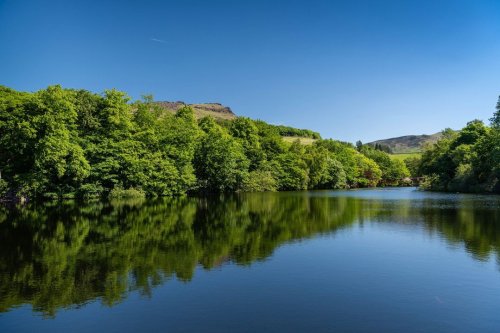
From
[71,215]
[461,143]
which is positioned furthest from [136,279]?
[461,143]

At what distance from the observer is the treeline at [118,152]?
51.4 meters

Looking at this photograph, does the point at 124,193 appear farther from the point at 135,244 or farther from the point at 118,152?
the point at 135,244

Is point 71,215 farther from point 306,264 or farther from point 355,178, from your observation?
point 355,178

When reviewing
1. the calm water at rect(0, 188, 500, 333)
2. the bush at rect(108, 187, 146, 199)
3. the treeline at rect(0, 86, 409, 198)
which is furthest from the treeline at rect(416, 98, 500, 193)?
the bush at rect(108, 187, 146, 199)

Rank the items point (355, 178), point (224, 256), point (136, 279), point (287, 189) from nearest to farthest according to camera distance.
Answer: point (136, 279) < point (224, 256) < point (287, 189) < point (355, 178)

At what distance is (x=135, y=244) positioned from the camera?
2066cm

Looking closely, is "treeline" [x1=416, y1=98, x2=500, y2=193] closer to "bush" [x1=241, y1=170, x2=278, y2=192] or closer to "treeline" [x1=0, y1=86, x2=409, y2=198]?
"treeline" [x1=0, y1=86, x2=409, y2=198]

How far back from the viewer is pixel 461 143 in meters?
86.8

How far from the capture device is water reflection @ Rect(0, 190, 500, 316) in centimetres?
1320

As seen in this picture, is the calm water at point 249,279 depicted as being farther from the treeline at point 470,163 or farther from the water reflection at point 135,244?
the treeline at point 470,163

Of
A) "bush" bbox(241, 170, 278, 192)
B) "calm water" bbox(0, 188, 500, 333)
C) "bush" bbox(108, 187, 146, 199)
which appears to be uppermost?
"bush" bbox(241, 170, 278, 192)

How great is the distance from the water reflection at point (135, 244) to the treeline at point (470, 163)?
4011cm

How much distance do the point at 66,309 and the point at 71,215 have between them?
25.7m

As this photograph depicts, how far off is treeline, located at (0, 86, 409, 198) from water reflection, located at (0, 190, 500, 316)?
67.2 feet
